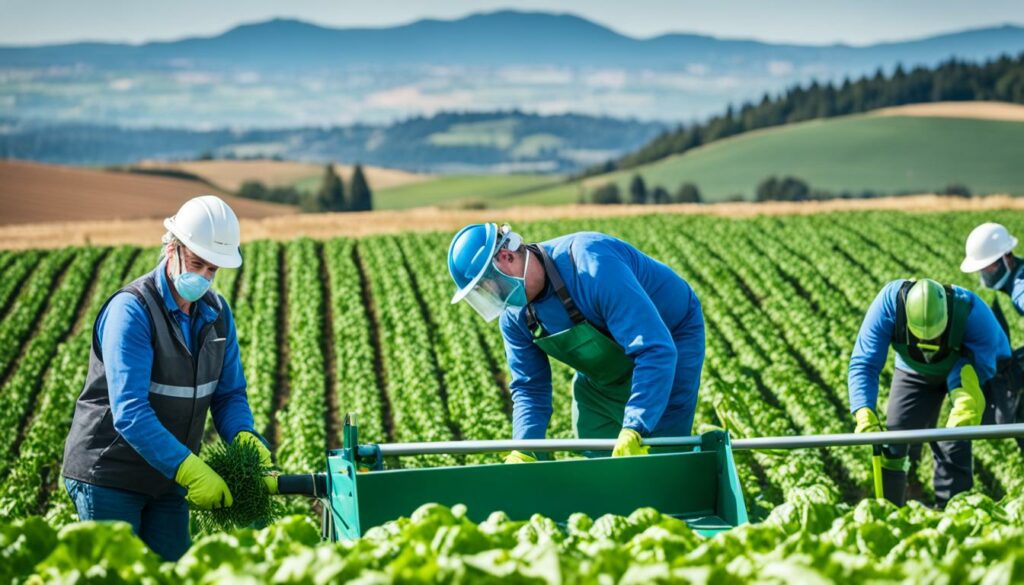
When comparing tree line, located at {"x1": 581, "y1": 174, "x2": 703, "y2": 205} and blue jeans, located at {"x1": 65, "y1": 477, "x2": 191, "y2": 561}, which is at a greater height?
blue jeans, located at {"x1": 65, "y1": 477, "x2": 191, "y2": 561}

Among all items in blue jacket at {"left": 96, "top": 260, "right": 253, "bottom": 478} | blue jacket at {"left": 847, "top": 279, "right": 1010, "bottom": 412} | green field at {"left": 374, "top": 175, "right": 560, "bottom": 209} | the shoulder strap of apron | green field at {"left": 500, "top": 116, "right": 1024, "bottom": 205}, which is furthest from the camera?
green field at {"left": 374, "top": 175, "right": 560, "bottom": 209}

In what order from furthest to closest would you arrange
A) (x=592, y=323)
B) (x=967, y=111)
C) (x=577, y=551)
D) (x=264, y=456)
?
(x=967, y=111), (x=592, y=323), (x=264, y=456), (x=577, y=551)

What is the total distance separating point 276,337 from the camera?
685 inches

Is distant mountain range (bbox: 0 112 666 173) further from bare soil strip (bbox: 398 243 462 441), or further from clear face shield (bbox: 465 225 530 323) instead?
clear face shield (bbox: 465 225 530 323)

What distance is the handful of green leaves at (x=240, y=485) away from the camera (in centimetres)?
444

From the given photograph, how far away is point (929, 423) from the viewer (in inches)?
269

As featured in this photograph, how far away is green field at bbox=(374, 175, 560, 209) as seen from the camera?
83062 millimetres

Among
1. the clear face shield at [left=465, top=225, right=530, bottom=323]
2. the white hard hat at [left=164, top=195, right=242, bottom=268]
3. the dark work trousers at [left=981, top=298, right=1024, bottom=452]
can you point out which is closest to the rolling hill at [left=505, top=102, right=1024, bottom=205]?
the dark work trousers at [left=981, top=298, right=1024, bottom=452]

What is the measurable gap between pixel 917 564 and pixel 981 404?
3.99 meters

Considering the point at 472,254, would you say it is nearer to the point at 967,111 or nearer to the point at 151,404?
the point at 151,404

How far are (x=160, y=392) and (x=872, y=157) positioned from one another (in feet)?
220

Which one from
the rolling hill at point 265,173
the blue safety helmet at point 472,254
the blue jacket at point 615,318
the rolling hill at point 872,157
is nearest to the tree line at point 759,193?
the rolling hill at point 872,157

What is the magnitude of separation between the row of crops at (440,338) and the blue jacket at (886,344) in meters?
0.75

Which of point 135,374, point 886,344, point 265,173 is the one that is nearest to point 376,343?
point 886,344
